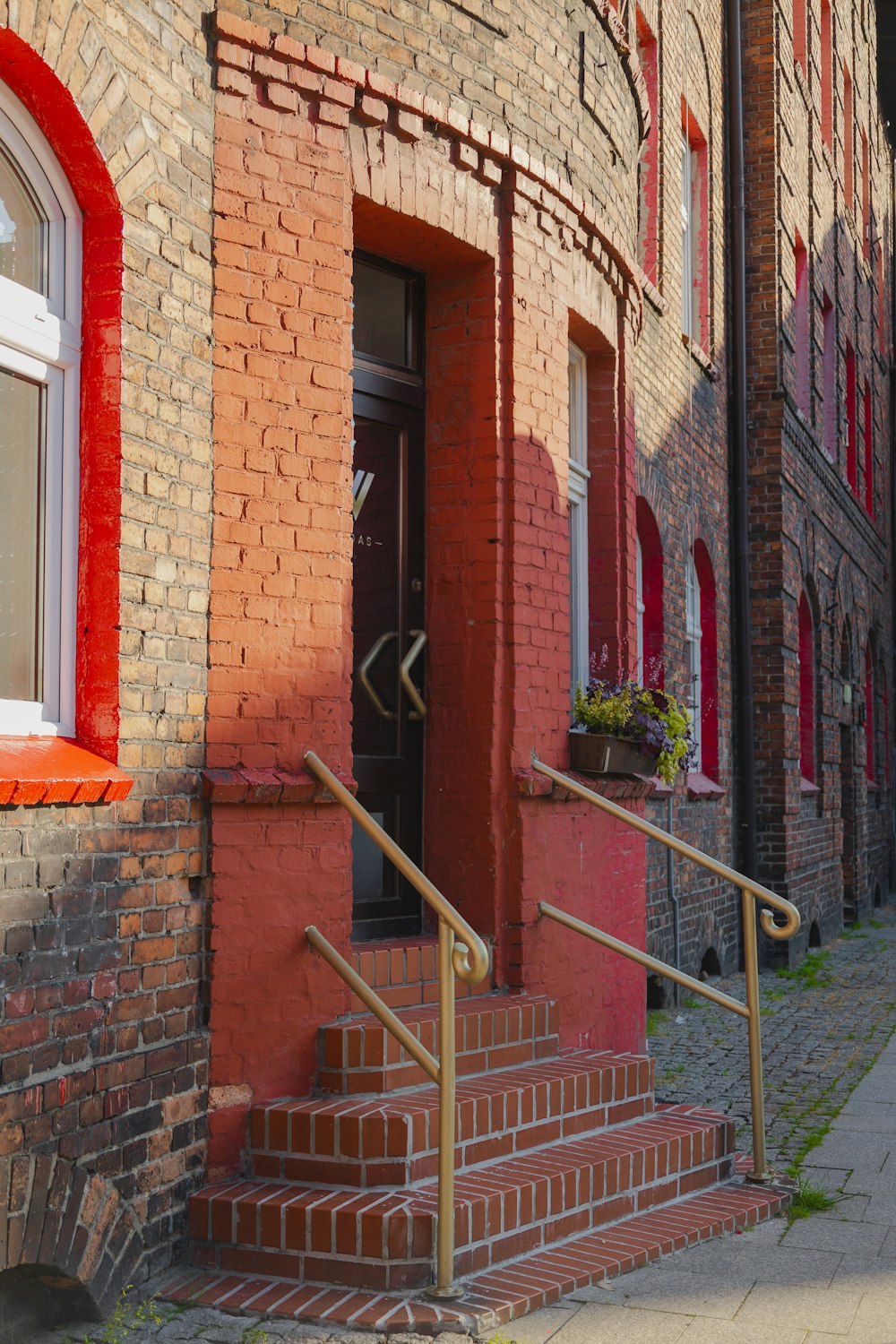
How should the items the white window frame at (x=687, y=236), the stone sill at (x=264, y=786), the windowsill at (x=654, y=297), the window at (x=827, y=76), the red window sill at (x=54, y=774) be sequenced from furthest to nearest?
the window at (x=827, y=76)
the white window frame at (x=687, y=236)
the windowsill at (x=654, y=297)
the stone sill at (x=264, y=786)
the red window sill at (x=54, y=774)

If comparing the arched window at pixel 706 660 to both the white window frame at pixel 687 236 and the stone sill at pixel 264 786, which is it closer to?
the white window frame at pixel 687 236

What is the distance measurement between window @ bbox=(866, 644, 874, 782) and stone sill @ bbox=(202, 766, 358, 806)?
18.1 meters

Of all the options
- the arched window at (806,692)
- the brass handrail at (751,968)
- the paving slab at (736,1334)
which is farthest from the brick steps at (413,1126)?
the arched window at (806,692)

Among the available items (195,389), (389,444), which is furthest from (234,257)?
(389,444)

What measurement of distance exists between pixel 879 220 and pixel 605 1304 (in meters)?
23.3

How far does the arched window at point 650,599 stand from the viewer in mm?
10789

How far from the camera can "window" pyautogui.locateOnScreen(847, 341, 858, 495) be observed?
66.7 ft

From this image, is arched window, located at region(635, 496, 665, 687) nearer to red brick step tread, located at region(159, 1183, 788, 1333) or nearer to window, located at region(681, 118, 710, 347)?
window, located at region(681, 118, 710, 347)

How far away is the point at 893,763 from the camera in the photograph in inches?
971

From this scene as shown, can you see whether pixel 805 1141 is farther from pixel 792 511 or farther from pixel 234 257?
pixel 792 511

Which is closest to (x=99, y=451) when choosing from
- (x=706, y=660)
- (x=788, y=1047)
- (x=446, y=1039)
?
(x=446, y=1039)

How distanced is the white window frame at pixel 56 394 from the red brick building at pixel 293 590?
0.01m

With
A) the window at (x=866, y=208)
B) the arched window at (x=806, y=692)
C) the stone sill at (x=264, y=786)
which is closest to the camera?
the stone sill at (x=264, y=786)

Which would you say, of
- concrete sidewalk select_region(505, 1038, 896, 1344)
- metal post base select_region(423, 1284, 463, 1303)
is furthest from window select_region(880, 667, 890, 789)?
metal post base select_region(423, 1284, 463, 1303)
